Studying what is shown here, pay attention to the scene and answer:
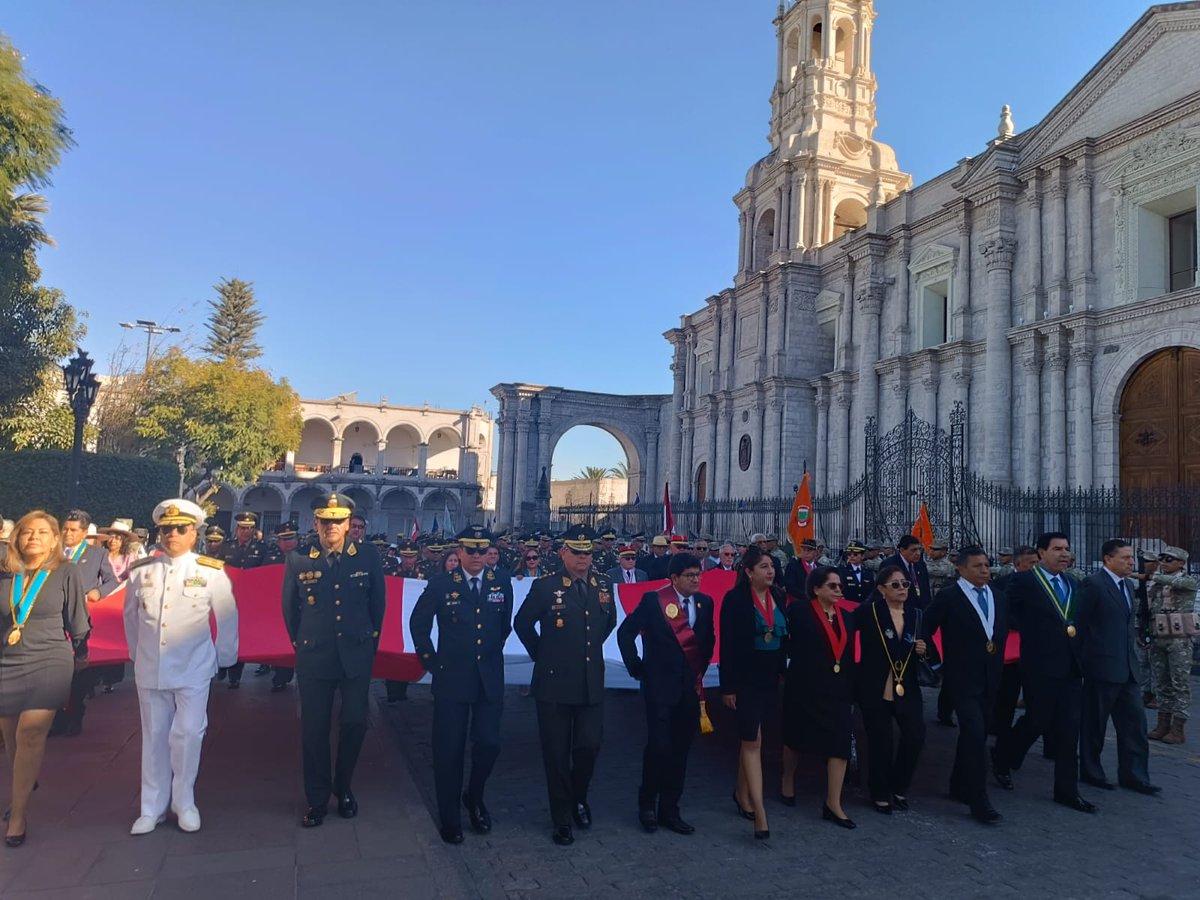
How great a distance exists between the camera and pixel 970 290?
883 inches

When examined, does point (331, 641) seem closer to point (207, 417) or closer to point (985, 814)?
point (985, 814)

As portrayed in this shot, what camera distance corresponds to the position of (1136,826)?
5723mm

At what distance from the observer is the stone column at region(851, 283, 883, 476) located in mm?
25375

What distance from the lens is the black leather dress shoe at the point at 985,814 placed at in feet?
18.8

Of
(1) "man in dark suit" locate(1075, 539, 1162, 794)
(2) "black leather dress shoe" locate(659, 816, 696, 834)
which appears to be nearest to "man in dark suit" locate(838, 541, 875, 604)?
(1) "man in dark suit" locate(1075, 539, 1162, 794)

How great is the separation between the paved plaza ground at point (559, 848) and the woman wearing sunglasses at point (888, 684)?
302 millimetres

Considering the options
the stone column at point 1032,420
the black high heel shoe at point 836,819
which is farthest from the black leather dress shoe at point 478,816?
the stone column at point 1032,420

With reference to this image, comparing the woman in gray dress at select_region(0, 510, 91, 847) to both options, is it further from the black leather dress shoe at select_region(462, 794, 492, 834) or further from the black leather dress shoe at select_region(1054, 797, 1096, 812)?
the black leather dress shoe at select_region(1054, 797, 1096, 812)

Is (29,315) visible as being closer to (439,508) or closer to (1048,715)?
(1048,715)

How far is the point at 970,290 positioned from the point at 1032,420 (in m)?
4.53

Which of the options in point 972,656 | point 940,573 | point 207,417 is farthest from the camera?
point 207,417

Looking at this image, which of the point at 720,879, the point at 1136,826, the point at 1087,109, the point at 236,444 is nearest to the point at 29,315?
the point at 236,444

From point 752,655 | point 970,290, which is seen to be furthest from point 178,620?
point 970,290

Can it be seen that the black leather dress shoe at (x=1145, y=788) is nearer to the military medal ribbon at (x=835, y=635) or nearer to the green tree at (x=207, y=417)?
the military medal ribbon at (x=835, y=635)
